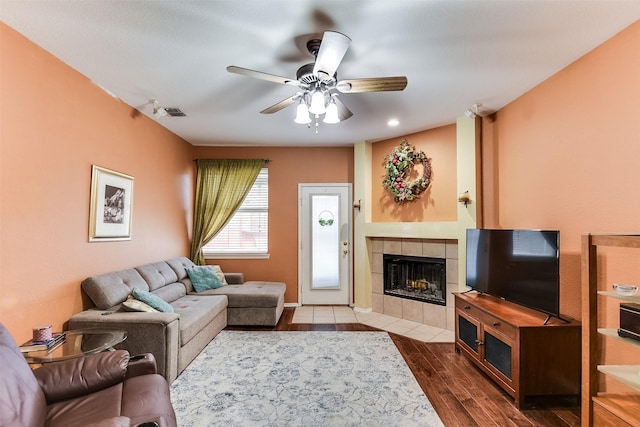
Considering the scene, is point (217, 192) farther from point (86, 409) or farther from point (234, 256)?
point (86, 409)

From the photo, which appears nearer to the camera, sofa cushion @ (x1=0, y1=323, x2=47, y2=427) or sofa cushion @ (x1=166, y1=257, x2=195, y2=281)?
sofa cushion @ (x1=0, y1=323, x2=47, y2=427)

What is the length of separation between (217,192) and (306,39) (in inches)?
138

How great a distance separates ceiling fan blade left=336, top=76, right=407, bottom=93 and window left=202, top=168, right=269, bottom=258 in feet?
10.8

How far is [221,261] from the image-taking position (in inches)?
211

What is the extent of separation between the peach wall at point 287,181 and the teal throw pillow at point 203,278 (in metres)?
0.82

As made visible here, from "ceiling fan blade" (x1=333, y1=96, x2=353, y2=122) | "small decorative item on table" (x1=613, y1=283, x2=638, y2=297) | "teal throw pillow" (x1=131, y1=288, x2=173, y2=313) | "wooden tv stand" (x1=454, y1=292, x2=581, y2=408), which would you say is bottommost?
"wooden tv stand" (x1=454, y1=292, x2=581, y2=408)

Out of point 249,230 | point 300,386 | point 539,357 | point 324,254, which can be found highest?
point 249,230

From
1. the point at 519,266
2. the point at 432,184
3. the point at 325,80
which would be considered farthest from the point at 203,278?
the point at 519,266

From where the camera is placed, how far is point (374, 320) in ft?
15.3

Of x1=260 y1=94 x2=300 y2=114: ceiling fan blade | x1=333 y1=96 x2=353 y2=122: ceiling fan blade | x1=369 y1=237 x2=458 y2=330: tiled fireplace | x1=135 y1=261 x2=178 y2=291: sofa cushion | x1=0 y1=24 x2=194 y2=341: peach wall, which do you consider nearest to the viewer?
x1=0 y1=24 x2=194 y2=341: peach wall

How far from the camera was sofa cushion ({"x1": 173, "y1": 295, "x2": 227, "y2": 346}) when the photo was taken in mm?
3033

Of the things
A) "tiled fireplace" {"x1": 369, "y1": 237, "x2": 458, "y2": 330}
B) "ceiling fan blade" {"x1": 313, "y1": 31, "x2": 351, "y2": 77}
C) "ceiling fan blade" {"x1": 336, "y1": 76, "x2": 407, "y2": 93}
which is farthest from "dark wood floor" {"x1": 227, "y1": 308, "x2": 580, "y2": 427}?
"ceiling fan blade" {"x1": 313, "y1": 31, "x2": 351, "y2": 77}

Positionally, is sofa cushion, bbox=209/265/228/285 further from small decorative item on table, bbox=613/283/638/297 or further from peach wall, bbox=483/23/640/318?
small decorative item on table, bbox=613/283/638/297

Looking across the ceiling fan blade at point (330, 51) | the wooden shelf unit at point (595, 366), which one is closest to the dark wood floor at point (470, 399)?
the wooden shelf unit at point (595, 366)
